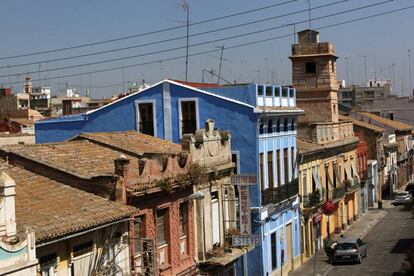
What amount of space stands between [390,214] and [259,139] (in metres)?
34.4

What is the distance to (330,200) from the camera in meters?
50.0

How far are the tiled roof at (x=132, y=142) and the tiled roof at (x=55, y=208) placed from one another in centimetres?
579

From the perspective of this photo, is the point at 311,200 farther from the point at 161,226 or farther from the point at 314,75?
the point at 161,226

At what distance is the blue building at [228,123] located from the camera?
3338 centimetres

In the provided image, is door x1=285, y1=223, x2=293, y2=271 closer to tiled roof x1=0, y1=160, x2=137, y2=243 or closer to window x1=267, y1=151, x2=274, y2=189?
window x1=267, y1=151, x2=274, y2=189

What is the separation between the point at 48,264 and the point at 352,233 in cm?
3999

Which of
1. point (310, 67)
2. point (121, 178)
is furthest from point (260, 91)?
point (310, 67)

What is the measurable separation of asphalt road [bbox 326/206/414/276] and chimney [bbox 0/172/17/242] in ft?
66.0

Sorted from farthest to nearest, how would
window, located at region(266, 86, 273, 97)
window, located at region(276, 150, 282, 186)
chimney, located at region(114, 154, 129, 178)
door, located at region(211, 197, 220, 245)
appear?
1. window, located at region(276, 150, 282, 186)
2. window, located at region(266, 86, 273, 97)
3. door, located at region(211, 197, 220, 245)
4. chimney, located at region(114, 154, 129, 178)

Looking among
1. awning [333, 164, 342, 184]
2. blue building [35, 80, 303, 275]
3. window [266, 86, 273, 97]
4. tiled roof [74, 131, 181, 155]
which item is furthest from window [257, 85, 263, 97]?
awning [333, 164, 342, 184]

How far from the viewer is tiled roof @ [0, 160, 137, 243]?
16312 mm

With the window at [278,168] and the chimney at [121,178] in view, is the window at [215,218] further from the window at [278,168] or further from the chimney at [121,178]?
the window at [278,168]

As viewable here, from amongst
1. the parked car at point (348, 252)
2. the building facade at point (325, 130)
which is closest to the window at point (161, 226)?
the parked car at point (348, 252)

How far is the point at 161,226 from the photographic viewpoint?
23.3m
